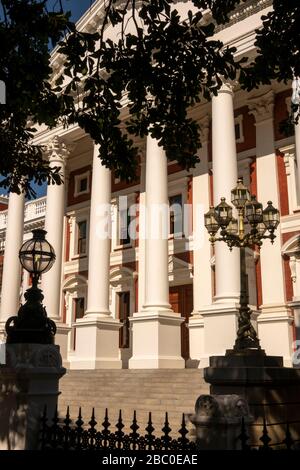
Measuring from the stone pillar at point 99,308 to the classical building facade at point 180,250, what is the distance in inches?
1.8

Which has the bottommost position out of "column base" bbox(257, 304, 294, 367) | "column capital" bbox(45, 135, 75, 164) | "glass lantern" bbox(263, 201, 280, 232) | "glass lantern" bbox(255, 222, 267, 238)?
"column base" bbox(257, 304, 294, 367)

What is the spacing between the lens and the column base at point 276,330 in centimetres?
1800

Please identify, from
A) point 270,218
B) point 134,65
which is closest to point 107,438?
point 134,65

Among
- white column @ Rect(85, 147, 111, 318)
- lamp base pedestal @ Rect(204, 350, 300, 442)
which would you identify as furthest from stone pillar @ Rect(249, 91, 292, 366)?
lamp base pedestal @ Rect(204, 350, 300, 442)

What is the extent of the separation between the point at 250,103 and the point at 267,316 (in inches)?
340

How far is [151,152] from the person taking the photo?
1991 centimetres

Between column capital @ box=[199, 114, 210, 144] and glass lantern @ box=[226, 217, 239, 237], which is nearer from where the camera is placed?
glass lantern @ box=[226, 217, 239, 237]

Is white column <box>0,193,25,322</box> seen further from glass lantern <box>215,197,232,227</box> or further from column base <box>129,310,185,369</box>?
glass lantern <box>215,197,232,227</box>

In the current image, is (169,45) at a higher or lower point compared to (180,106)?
higher

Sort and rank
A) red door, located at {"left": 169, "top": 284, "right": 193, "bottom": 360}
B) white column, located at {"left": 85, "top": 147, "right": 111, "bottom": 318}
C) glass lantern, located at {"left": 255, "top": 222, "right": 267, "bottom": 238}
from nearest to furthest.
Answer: glass lantern, located at {"left": 255, "top": 222, "right": 267, "bottom": 238} < white column, located at {"left": 85, "top": 147, "right": 111, "bottom": 318} < red door, located at {"left": 169, "top": 284, "right": 193, "bottom": 360}

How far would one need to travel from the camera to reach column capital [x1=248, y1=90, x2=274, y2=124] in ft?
68.7

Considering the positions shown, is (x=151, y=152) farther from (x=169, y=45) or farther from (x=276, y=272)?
(x=169, y=45)

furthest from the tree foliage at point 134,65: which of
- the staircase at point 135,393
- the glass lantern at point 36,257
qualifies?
the staircase at point 135,393
